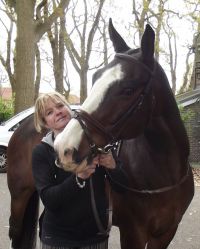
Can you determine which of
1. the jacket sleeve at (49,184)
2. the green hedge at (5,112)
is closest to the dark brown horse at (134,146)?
the jacket sleeve at (49,184)

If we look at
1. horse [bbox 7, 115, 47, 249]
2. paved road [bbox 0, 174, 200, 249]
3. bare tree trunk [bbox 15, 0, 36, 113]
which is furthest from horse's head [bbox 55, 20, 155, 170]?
bare tree trunk [bbox 15, 0, 36, 113]

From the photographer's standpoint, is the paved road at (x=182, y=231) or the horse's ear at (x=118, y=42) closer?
the horse's ear at (x=118, y=42)

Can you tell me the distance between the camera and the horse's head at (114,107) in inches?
75.0

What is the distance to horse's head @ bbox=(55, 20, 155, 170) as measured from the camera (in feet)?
6.25

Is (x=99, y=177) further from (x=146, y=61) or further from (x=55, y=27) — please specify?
(x=55, y=27)

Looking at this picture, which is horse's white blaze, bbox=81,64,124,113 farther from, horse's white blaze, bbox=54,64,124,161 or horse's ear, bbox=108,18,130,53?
horse's ear, bbox=108,18,130,53

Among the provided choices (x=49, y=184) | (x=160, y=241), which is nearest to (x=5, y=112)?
(x=160, y=241)

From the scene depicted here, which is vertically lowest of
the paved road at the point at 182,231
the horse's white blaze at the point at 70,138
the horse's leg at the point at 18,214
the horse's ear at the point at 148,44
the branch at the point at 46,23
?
the paved road at the point at 182,231

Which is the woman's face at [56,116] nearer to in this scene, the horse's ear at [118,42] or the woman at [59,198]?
the woman at [59,198]

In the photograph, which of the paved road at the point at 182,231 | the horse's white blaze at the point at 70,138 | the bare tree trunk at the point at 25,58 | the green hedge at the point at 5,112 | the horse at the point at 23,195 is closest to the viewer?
the horse's white blaze at the point at 70,138

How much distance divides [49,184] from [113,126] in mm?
493

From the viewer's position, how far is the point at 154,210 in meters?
2.69

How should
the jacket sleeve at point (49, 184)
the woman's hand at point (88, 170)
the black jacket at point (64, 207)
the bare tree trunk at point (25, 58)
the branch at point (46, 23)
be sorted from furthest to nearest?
the branch at point (46, 23) < the bare tree trunk at point (25, 58) < the black jacket at point (64, 207) < the jacket sleeve at point (49, 184) < the woman's hand at point (88, 170)

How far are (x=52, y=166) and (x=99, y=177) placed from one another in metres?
0.29
